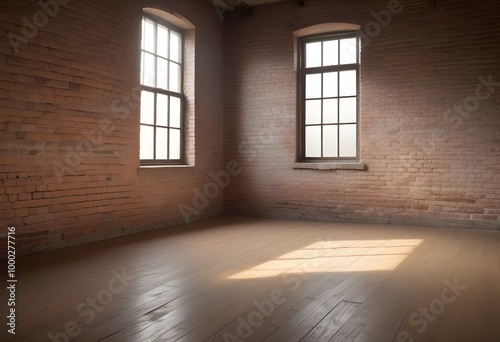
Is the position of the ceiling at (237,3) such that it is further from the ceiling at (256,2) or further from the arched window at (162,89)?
the arched window at (162,89)

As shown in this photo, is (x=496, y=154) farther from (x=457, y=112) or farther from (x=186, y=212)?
(x=186, y=212)

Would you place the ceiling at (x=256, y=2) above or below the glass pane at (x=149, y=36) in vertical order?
above

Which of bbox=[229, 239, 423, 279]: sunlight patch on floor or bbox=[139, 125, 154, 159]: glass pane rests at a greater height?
bbox=[139, 125, 154, 159]: glass pane

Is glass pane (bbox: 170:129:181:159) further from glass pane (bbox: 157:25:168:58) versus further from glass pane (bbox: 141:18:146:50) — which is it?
glass pane (bbox: 141:18:146:50)

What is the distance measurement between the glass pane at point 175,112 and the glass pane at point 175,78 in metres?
0.16

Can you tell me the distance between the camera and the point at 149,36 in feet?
19.4

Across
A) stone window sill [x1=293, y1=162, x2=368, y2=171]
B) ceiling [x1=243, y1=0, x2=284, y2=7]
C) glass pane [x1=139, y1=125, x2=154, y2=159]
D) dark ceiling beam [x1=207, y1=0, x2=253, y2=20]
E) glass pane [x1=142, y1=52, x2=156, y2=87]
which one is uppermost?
ceiling [x1=243, y1=0, x2=284, y2=7]

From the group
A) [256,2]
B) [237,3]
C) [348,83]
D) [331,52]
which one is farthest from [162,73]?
[348,83]

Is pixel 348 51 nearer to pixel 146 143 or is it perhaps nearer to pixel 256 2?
pixel 256 2

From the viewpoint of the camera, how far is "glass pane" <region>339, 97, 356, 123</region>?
22.2 ft

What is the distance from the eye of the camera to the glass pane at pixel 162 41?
618cm

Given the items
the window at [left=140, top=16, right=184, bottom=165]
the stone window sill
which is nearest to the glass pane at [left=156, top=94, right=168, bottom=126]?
the window at [left=140, top=16, right=184, bottom=165]

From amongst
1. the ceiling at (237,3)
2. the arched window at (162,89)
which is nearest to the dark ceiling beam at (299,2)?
the ceiling at (237,3)

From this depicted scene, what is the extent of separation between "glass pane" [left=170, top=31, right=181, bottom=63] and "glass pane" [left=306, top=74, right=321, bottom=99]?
220 centimetres
